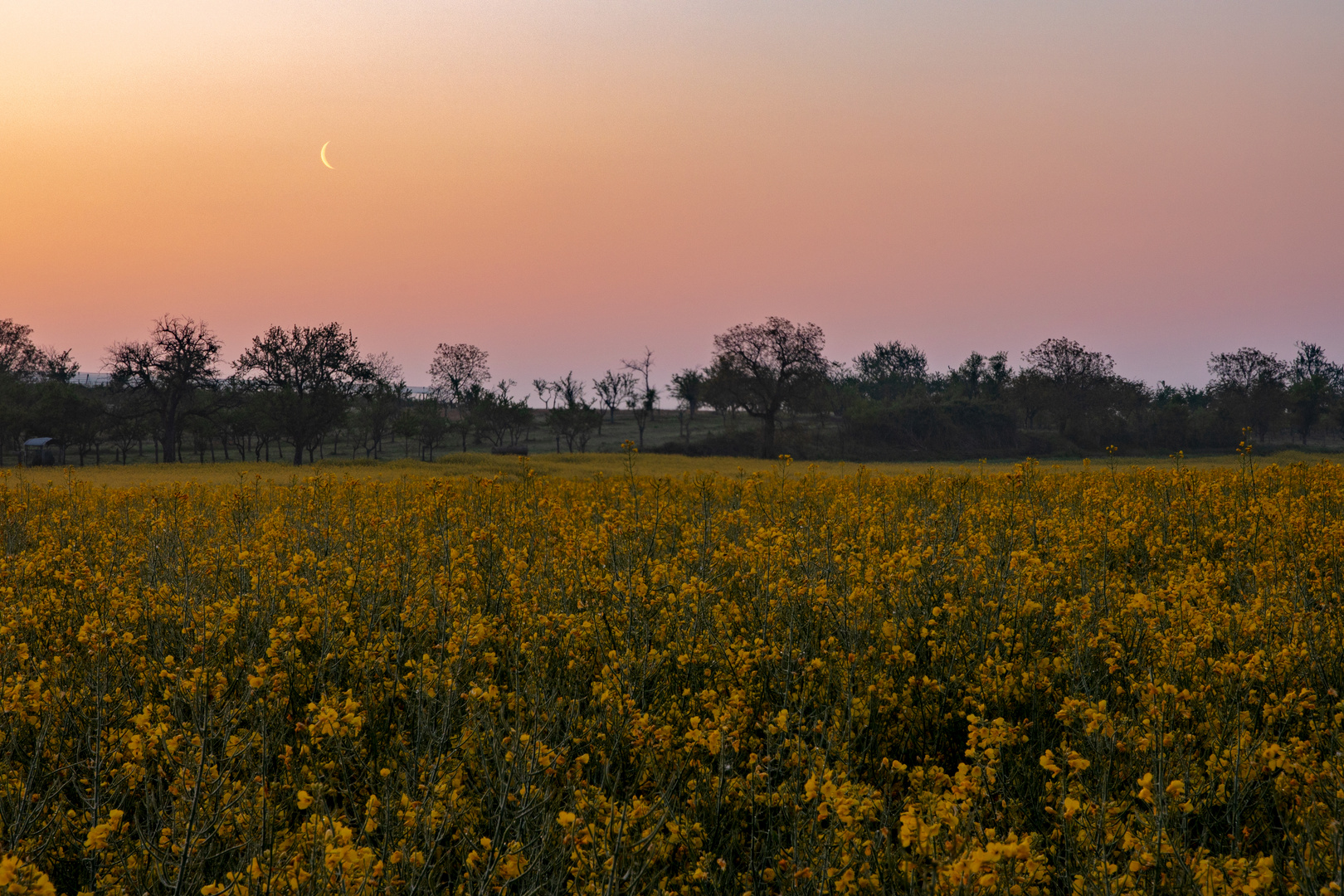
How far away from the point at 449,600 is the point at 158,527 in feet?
15.4

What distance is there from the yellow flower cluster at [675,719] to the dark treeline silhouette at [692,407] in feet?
151

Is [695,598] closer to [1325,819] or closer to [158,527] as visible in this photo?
[1325,819]

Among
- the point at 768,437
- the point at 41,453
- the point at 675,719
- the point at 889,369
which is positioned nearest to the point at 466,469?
the point at 675,719

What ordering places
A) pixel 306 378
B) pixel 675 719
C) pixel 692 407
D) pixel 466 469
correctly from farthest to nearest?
1. pixel 692 407
2. pixel 306 378
3. pixel 466 469
4. pixel 675 719

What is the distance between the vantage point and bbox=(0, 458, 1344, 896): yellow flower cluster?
2.21 m

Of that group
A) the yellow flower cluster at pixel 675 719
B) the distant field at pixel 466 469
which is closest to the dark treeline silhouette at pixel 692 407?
the distant field at pixel 466 469

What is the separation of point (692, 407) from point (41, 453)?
53.8m

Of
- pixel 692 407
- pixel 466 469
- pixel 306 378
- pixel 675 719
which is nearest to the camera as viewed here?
pixel 675 719

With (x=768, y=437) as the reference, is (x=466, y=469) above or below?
below

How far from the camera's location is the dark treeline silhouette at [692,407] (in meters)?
48.8

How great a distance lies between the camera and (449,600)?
4.28 meters

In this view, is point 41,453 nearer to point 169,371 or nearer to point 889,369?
point 169,371

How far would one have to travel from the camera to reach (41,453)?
→ 174 feet

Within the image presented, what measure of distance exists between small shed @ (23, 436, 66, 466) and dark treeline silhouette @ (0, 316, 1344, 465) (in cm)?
62
